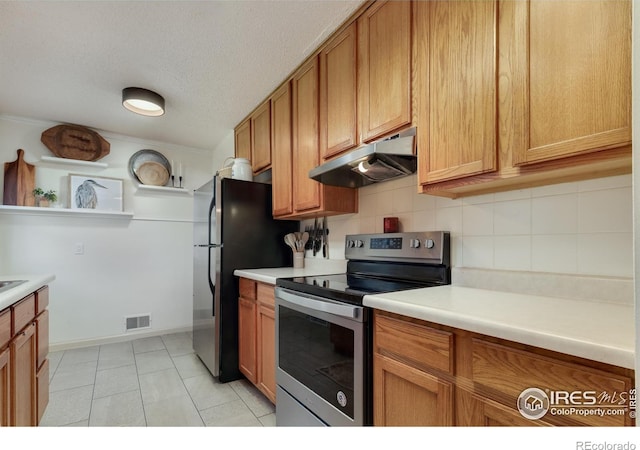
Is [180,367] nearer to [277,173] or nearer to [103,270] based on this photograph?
[103,270]

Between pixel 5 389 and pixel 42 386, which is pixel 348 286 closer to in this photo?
pixel 5 389

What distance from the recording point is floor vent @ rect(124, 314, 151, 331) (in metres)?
3.43

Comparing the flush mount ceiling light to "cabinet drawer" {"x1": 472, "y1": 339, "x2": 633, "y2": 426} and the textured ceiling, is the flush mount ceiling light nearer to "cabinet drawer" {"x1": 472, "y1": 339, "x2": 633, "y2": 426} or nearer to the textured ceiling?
the textured ceiling

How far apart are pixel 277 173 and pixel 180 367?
1.84 m

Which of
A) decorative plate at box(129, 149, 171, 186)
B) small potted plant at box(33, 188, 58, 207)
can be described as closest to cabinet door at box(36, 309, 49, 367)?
small potted plant at box(33, 188, 58, 207)

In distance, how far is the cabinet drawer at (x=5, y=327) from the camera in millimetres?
1205

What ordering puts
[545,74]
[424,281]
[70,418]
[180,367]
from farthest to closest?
[180,367] < [70,418] < [424,281] < [545,74]

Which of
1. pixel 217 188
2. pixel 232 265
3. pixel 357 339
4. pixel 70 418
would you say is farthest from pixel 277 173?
pixel 70 418

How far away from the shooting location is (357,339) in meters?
1.25

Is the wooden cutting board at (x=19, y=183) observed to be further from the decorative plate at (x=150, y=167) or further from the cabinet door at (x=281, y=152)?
the cabinet door at (x=281, y=152)

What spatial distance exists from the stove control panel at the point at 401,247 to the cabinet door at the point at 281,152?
59cm

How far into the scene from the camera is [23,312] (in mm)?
1466

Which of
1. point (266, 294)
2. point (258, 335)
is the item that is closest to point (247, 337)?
point (258, 335)

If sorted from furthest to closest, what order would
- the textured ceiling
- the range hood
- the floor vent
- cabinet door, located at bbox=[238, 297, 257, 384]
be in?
1. the floor vent
2. cabinet door, located at bbox=[238, 297, 257, 384]
3. the textured ceiling
4. the range hood
